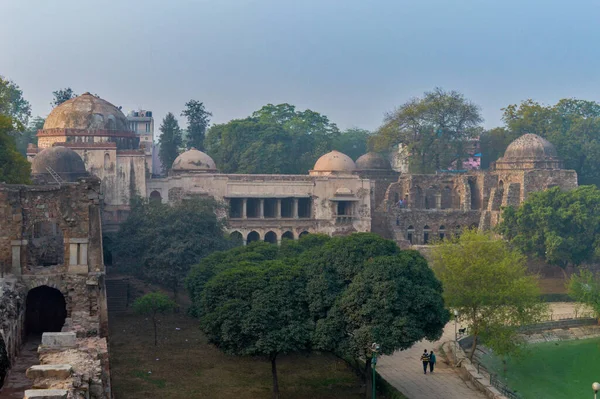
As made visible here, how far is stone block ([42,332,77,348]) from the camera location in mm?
15680

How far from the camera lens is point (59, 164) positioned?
3816cm

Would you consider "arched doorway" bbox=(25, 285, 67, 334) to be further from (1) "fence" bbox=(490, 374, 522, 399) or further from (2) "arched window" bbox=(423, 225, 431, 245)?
(2) "arched window" bbox=(423, 225, 431, 245)

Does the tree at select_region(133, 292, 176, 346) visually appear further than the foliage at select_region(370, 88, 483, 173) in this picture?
No

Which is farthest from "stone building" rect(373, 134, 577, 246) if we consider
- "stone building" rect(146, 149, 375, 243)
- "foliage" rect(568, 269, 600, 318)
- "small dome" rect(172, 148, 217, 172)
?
"foliage" rect(568, 269, 600, 318)

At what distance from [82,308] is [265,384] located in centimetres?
556

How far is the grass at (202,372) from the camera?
21.9 metres

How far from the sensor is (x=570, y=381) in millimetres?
28141

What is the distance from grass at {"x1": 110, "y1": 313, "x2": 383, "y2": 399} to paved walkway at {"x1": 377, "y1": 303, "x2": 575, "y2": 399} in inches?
55.5

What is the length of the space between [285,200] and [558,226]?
50.3ft

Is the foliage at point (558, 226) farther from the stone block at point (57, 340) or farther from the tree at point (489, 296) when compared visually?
the stone block at point (57, 340)

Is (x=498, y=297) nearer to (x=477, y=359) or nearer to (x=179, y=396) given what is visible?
(x=477, y=359)

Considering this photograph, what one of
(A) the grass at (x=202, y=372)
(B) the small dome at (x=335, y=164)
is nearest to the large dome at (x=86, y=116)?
(B) the small dome at (x=335, y=164)

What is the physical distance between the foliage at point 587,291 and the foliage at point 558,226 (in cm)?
517

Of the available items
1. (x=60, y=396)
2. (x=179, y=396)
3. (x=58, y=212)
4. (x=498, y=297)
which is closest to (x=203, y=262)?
(x=58, y=212)
